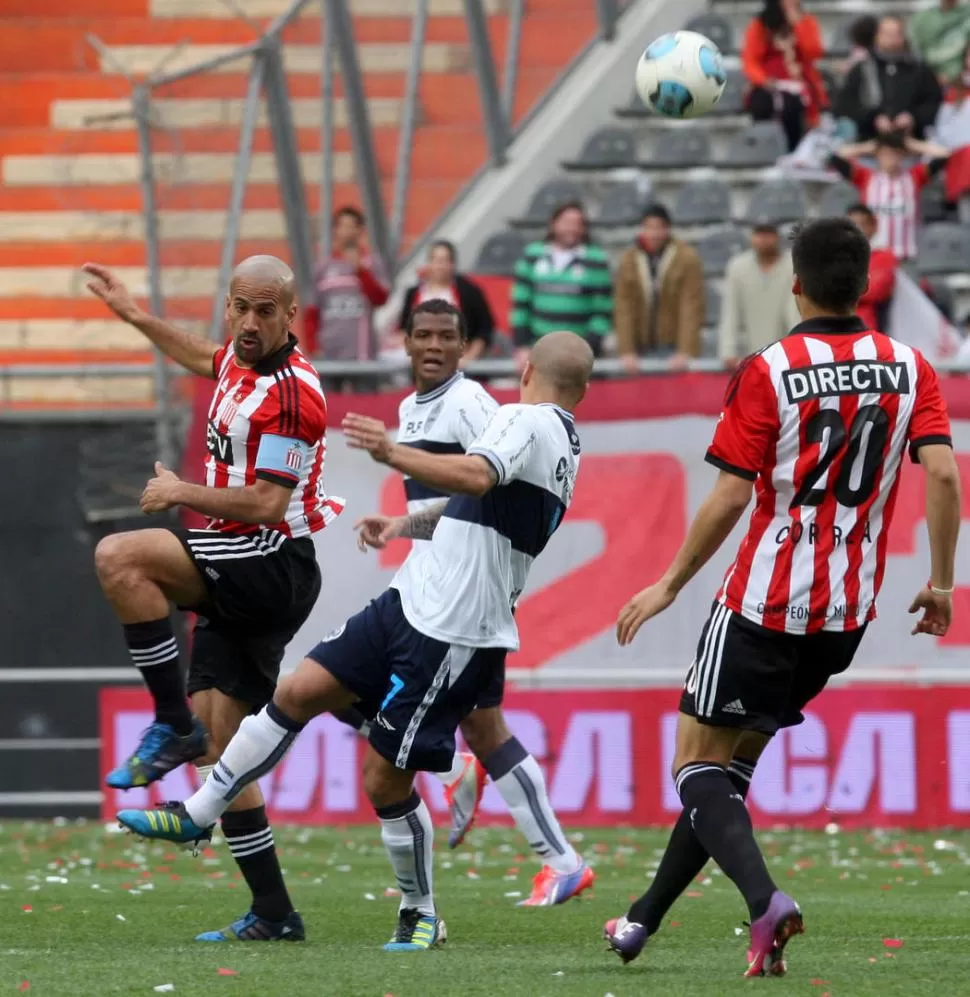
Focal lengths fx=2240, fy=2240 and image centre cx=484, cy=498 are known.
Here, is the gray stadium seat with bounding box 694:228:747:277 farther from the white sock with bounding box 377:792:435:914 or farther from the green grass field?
the white sock with bounding box 377:792:435:914

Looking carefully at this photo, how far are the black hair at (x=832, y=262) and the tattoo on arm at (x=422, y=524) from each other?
5.53 feet

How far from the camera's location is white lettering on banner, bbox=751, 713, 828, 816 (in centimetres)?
1235

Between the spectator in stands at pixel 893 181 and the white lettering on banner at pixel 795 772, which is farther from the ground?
the spectator in stands at pixel 893 181

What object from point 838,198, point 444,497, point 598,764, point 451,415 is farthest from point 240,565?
point 838,198

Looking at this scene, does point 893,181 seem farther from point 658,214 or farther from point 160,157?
point 160,157

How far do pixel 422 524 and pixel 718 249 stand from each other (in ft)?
28.3

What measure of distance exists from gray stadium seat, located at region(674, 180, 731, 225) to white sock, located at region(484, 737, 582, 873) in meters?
8.16

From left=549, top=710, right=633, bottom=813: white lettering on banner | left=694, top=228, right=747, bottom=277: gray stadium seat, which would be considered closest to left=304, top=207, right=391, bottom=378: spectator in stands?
left=694, top=228, right=747, bottom=277: gray stadium seat

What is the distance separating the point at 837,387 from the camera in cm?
623

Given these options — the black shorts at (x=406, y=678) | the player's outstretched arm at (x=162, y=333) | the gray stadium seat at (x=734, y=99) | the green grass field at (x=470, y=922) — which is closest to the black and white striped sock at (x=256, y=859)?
the green grass field at (x=470, y=922)

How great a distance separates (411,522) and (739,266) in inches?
262

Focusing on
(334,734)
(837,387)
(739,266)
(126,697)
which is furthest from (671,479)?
(837,387)

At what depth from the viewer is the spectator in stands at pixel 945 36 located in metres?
16.2

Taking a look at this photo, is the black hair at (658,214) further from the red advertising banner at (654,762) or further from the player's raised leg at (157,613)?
the player's raised leg at (157,613)
